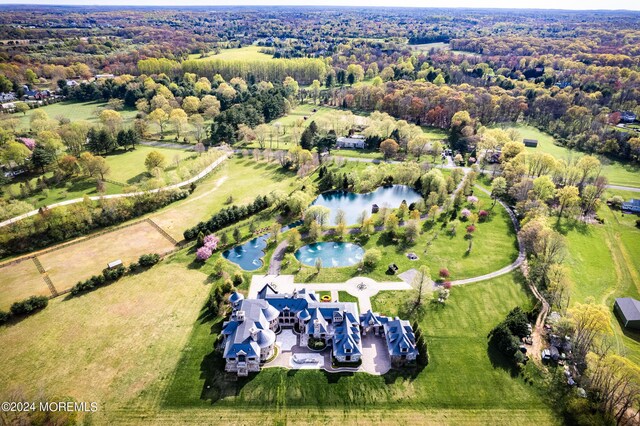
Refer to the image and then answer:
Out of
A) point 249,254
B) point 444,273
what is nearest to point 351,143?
point 249,254

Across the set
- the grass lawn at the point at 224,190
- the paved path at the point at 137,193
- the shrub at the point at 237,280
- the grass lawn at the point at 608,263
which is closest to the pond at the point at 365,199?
the grass lawn at the point at 224,190

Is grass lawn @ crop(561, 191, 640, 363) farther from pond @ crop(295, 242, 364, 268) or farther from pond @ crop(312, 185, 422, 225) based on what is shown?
pond @ crop(295, 242, 364, 268)

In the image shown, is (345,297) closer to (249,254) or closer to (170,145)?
(249,254)

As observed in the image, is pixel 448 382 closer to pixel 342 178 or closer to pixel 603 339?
pixel 603 339

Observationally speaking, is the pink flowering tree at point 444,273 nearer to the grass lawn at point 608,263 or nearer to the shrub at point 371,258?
the shrub at point 371,258

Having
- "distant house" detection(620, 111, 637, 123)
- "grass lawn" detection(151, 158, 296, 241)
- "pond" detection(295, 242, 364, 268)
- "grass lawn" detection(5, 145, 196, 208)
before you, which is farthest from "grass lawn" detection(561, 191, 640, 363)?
"grass lawn" detection(5, 145, 196, 208)

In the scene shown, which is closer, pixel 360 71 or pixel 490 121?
pixel 490 121

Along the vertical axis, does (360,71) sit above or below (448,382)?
above

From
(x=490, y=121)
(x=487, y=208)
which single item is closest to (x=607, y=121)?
(x=490, y=121)
